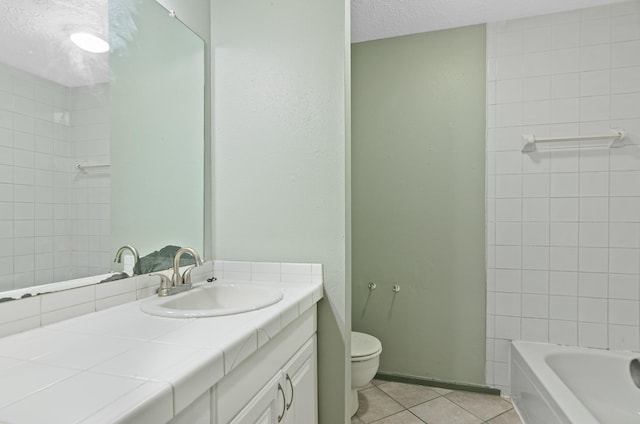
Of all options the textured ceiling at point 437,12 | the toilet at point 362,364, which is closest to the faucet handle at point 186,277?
the toilet at point 362,364

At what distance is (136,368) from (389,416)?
1.81 meters

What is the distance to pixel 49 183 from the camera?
98cm

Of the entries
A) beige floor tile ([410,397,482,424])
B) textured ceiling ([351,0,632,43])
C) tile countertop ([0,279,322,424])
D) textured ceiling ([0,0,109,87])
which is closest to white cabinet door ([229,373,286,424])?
tile countertop ([0,279,322,424])

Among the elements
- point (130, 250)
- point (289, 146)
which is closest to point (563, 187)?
point (289, 146)

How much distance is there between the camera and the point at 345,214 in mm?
1518

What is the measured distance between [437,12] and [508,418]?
249 centimetres

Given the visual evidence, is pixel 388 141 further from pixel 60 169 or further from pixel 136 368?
pixel 136 368

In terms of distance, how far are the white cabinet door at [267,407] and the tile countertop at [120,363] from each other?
162 mm

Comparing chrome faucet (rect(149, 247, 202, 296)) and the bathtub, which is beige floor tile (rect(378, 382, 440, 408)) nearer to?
the bathtub

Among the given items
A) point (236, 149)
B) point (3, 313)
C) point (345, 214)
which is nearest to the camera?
point (3, 313)

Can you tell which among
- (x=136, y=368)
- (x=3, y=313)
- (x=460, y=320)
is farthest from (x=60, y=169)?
(x=460, y=320)

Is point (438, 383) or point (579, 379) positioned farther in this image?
point (438, 383)

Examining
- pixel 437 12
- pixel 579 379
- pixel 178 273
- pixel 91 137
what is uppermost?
pixel 437 12

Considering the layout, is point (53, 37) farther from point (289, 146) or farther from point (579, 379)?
point (579, 379)
